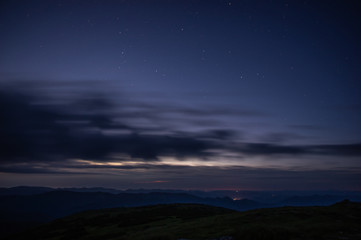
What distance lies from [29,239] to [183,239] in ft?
275

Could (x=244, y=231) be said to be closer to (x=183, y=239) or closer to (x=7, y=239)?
(x=183, y=239)

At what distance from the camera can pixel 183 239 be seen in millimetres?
34750

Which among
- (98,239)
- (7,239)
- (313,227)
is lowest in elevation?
(7,239)

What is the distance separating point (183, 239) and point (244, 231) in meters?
9.00

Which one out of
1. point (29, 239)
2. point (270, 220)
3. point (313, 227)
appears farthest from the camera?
point (29, 239)

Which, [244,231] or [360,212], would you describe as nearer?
[244,231]

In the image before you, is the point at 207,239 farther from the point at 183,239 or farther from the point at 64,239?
the point at 64,239

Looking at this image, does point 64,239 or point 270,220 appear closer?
point 270,220

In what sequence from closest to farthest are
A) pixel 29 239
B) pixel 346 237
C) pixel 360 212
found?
1. pixel 346 237
2. pixel 360 212
3. pixel 29 239

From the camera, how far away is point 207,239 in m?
33.4

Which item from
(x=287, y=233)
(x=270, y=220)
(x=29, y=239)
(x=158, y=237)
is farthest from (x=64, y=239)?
(x=287, y=233)

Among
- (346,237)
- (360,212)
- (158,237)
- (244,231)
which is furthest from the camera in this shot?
(360,212)

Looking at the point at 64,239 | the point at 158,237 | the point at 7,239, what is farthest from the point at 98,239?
the point at 7,239

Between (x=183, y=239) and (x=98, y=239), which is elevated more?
(x=183, y=239)
